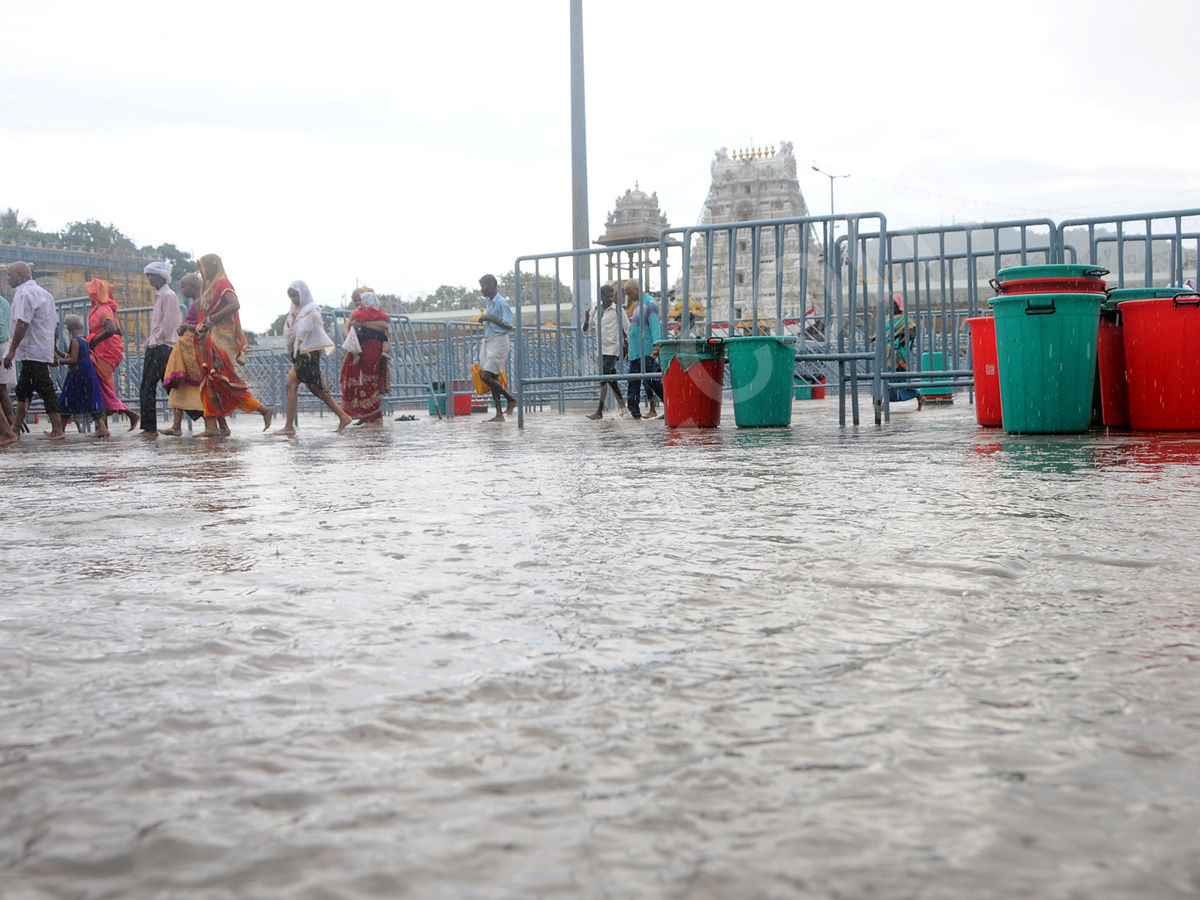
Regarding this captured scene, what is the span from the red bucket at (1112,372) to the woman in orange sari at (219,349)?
309 inches

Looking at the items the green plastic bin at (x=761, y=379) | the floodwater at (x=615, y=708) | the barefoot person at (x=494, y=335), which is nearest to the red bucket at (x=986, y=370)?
the green plastic bin at (x=761, y=379)

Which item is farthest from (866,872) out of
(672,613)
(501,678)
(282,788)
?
(672,613)

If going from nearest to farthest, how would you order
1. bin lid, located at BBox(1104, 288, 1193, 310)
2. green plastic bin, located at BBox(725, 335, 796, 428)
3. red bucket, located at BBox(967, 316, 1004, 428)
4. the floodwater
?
the floodwater < bin lid, located at BBox(1104, 288, 1193, 310) < red bucket, located at BBox(967, 316, 1004, 428) < green plastic bin, located at BBox(725, 335, 796, 428)

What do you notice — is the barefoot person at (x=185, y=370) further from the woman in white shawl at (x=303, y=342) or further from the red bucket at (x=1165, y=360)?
the red bucket at (x=1165, y=360)

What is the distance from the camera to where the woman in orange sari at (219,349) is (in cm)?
1145

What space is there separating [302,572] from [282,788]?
144cm

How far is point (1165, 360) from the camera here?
6852mm

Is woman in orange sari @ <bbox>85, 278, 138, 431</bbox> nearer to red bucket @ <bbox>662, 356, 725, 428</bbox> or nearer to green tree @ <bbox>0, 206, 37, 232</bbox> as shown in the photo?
red bucket @ <bbox>662, 356, 725, 428</bbox>

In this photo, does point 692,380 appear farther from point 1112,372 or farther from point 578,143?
point 578,143

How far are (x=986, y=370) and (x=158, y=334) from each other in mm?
8464

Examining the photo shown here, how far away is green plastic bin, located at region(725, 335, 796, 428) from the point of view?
29.0ft

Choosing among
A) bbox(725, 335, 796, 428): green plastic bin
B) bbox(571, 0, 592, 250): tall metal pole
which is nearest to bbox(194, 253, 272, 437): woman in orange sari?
bbox(571, 0, 592, 250): tall metal pole

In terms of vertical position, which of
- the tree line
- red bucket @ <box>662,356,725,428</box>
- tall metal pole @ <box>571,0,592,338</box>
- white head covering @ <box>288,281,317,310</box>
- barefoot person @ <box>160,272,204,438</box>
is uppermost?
the tree line

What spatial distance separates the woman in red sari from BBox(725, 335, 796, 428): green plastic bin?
5.83 meters
